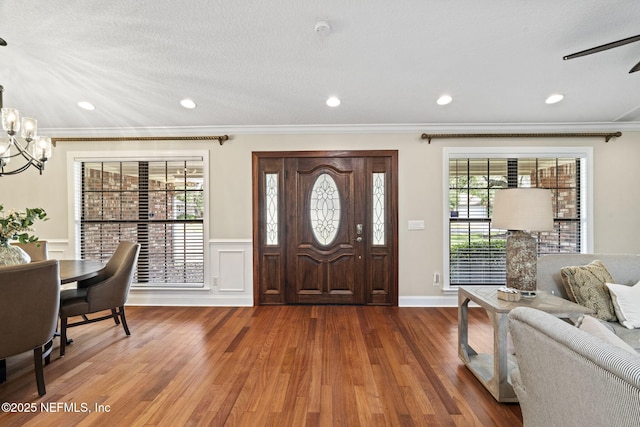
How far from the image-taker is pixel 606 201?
3629mm

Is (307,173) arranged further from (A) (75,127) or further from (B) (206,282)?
(A) (75,127)

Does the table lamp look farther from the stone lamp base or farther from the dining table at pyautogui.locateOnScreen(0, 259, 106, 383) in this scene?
the dining table at pyautogui.locateOnScreen(0, 259, 106, 383)

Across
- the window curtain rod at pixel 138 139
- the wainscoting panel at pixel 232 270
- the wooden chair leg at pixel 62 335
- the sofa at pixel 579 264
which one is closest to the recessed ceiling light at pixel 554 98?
the sofa at pixel 579 264

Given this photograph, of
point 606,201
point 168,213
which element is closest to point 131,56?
point 168,213

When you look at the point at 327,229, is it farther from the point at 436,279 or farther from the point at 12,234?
the point at 12,234

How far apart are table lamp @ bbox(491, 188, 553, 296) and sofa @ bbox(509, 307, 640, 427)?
107cm

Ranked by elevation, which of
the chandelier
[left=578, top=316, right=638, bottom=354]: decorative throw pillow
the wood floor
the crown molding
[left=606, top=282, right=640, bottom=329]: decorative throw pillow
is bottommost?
the wood floor

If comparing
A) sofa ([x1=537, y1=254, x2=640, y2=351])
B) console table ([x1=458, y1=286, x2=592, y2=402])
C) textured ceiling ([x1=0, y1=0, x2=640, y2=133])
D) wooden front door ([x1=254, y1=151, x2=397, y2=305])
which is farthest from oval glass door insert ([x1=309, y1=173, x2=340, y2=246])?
sofa ([x1=537, y1=254, x2=640, y2=351])

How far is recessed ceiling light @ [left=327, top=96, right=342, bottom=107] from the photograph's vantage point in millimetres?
3050

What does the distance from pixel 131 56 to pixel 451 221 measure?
12.6 feet

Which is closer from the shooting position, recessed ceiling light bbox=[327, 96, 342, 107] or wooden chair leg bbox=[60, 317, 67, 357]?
wooden chair leg bbox=[60, 317, 67, 357]

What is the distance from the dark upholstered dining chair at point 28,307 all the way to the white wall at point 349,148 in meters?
1.88

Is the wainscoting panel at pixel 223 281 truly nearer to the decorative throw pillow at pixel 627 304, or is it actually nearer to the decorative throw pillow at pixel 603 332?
the decorative throw pillow at pixel 603 332

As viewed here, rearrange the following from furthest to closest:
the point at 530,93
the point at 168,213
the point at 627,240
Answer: the point at 168,213
the point at 627,240
the point at 530,93
